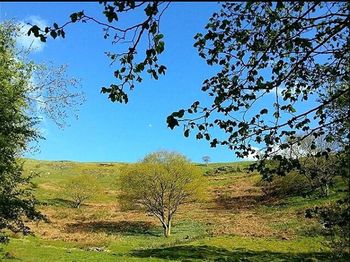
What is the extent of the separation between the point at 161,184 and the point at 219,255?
2532cm

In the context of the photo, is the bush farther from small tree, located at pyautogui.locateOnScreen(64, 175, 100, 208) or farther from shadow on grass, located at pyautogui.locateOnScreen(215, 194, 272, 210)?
small tree, located at pyautogui.locateOnScreen(64, 175, 100, 208)

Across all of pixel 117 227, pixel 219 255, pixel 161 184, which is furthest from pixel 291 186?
pixel 219 255

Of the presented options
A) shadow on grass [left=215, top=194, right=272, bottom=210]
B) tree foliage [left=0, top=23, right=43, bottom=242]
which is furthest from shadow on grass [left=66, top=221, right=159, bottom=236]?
tree foliage [left=0, top=23, right=43, bottom=242]

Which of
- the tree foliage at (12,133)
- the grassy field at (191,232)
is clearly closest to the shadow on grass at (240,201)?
the grassy field at (191,232)

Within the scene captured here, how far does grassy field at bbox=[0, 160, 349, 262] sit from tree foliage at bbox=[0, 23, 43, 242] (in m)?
3.40

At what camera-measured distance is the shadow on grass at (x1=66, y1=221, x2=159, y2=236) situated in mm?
55819

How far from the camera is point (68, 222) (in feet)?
212

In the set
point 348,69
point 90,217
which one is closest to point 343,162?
point 348,69

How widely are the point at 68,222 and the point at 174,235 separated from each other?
21.0 m

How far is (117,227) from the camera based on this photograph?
196 feet

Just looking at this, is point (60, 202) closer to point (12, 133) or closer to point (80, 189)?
point (80, 189)

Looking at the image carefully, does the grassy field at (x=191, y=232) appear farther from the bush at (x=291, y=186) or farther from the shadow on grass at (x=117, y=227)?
the bush at (x=291, y=186)

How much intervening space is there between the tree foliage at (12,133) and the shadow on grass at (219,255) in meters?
14.7

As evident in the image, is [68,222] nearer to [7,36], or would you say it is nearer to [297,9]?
[7,36]
